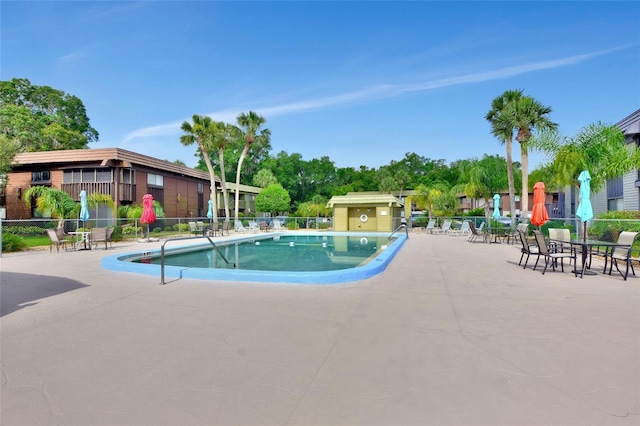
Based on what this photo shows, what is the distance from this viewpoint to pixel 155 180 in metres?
25.8

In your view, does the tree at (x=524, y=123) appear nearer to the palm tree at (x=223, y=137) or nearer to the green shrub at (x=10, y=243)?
the palm tree at (x=223, y=137)

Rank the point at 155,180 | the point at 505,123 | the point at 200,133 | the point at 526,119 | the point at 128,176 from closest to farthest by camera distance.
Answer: the point at 526,119, the point at 505,123, the point at 128,176, the point at 155,180, the point at 200,133

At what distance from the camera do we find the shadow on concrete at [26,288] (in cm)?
534

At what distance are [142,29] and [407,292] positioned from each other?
549 inches

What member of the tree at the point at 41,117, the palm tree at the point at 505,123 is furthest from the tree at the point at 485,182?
the tree at the point at 41,117

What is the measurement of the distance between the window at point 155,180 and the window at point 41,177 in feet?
21.4

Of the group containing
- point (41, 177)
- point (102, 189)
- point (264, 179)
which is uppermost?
point (264, 179)

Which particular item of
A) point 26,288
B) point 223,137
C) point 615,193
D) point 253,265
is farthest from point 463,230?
point 26,288

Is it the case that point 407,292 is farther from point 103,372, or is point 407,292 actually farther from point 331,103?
point 331,103

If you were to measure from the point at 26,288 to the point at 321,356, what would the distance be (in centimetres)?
653

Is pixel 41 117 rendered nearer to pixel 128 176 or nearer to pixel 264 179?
pixel 128 176

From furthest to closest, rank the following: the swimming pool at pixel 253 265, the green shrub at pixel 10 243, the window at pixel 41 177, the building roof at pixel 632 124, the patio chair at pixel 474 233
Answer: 1. the window at pixel 41 177
2. the patio chair at pixel 474 233
3. the building roof at pixel 632 124
4. the green shrub at pixel 10 243
5. the swimming pool at pixel 253 265

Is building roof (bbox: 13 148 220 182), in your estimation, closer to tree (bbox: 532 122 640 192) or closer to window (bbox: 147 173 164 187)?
window (bbox: 147 173 164 187)

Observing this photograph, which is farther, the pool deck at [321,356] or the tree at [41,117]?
the tree at [41,117]
